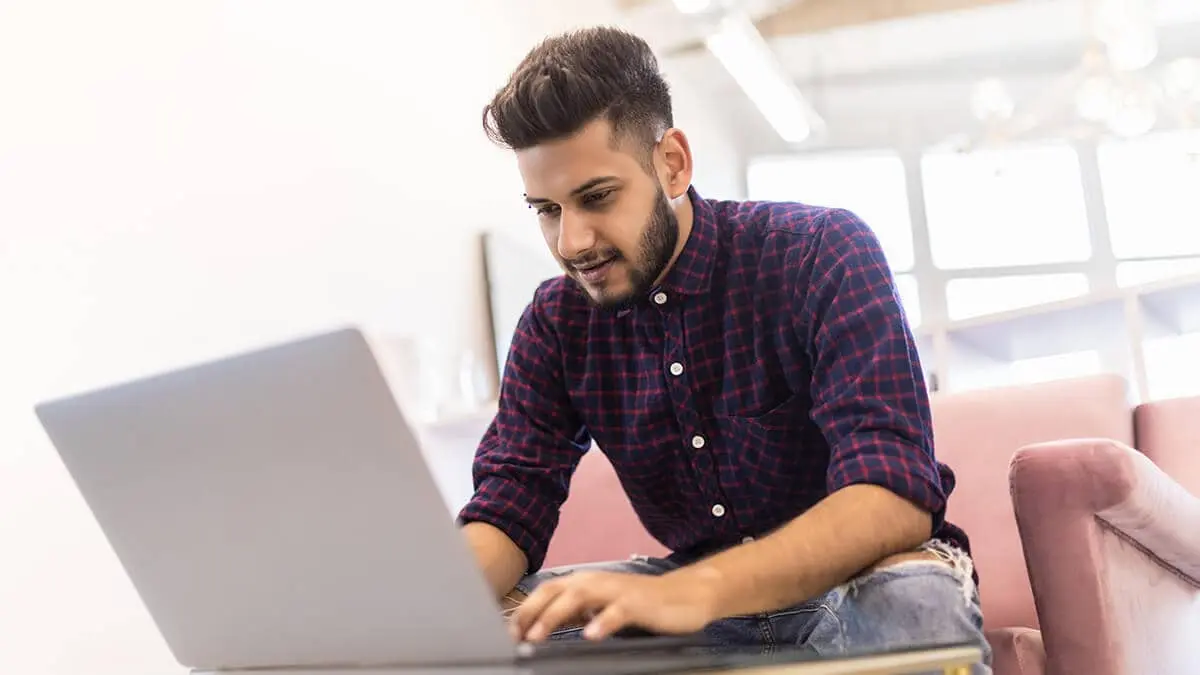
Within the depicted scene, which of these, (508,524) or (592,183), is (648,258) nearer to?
(592,183)

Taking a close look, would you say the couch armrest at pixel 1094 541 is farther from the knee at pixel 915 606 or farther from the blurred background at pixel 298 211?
the blurred background at pixel 298 211

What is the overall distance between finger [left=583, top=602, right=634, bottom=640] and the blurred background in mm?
211

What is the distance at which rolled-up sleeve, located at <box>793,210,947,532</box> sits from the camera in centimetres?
109

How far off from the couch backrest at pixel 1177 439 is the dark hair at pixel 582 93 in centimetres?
82

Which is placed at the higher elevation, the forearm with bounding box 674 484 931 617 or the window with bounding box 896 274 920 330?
the forearm with bounding box 674 484 931 617

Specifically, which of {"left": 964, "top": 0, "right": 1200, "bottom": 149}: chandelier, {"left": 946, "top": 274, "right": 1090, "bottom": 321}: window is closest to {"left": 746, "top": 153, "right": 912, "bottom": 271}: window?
{"left": 946, "top": 274, "right": 1090, "bottom": 321}: window

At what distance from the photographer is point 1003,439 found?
170 cm

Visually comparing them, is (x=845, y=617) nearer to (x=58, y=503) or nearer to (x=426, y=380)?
(x=58, y=503)

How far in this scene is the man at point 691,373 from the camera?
1.11 meters

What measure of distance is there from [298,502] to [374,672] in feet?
0.45

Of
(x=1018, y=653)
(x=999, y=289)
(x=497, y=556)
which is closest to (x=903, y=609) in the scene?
(x=1018, y=653)

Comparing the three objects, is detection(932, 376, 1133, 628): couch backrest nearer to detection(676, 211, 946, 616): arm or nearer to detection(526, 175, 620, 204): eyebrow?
detection(676, 211, 946, 616): arm

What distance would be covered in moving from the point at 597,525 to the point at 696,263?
0.70 metres

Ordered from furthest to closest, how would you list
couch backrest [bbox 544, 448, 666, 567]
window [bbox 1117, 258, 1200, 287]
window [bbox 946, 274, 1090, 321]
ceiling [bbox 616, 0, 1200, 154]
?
window [bbox 946, 274, 1090, 321] < window [bbox 1117, 258, 1200, 287] < ceiling [bbox 616, 0, 1200, 154] < couch backrest [bbox 544, 448, 666, 567]
